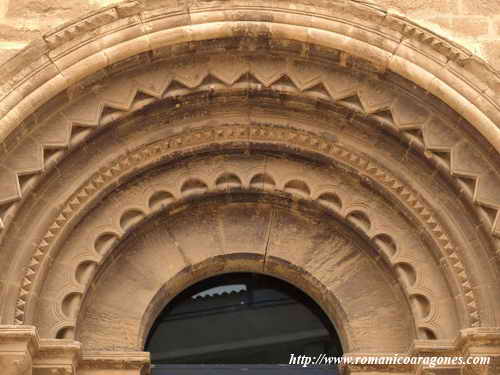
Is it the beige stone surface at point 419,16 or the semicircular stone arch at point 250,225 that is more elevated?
the beige stone surface at point 419,16

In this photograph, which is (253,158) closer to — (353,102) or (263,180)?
(263,180)

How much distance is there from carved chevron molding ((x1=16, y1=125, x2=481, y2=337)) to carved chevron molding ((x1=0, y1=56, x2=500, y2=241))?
366mm

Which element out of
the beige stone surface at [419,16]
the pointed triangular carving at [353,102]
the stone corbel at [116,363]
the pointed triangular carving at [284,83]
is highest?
the beige stone surface at [419,16]

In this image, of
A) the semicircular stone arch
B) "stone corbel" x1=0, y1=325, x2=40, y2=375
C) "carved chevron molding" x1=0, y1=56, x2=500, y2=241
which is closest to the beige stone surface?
"carved chevron molding" x1=0, y1=56, x2=500, y2=241

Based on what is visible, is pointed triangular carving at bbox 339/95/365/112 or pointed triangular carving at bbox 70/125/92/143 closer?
pointed triangular carving at bbox 70/125/92/143

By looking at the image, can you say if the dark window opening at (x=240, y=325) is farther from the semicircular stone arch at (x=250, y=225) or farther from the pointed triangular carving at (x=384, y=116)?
the pointed triangular carving at (x=384, y=116)

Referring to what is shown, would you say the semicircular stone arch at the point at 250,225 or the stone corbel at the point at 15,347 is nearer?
the stone corbel at the point at 15,347

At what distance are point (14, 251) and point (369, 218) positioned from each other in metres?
2.91

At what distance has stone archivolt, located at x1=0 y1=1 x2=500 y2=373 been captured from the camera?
8.56 meters

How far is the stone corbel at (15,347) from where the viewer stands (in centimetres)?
792

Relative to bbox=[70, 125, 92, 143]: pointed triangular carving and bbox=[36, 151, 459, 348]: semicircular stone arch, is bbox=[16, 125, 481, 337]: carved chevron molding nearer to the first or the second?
bbox=[36, 151, 459, 348]: semicircular stone arch

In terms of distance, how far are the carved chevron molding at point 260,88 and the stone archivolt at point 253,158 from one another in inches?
0.5

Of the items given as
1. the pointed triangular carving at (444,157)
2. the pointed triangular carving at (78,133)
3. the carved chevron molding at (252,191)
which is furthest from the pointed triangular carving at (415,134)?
the pointed triangular carving at (78,133)

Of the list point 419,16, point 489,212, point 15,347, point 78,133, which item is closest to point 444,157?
point 489,212
